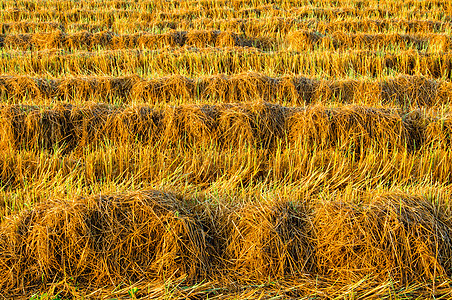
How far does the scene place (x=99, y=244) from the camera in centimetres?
225

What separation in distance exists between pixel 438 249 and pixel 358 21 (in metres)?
6.68

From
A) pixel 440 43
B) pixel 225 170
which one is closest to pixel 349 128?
pixel 225 170

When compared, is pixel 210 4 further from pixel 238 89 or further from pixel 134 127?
pixel 134 127

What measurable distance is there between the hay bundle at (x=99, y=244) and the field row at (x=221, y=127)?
1.44m

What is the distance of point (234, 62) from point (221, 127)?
228 centimetres

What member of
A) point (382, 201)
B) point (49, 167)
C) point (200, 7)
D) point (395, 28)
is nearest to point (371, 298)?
point (382, 201)

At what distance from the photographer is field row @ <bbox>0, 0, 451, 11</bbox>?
934 cm

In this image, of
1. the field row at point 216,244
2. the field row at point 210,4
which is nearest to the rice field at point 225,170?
the field row at point 216,244

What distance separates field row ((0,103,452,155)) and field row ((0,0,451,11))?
5953mm

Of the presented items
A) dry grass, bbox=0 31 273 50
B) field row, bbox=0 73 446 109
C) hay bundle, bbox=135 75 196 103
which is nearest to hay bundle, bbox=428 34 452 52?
field row, bbox=0 73 446 109

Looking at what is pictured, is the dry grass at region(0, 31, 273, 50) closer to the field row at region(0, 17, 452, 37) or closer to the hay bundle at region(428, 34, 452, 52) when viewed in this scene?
the field row at region(0, 17, 452, 37)

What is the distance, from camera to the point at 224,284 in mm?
2172

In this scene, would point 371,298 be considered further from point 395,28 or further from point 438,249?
point 395,28

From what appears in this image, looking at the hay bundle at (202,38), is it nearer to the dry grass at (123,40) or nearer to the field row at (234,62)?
the dry grass at (123,40)
